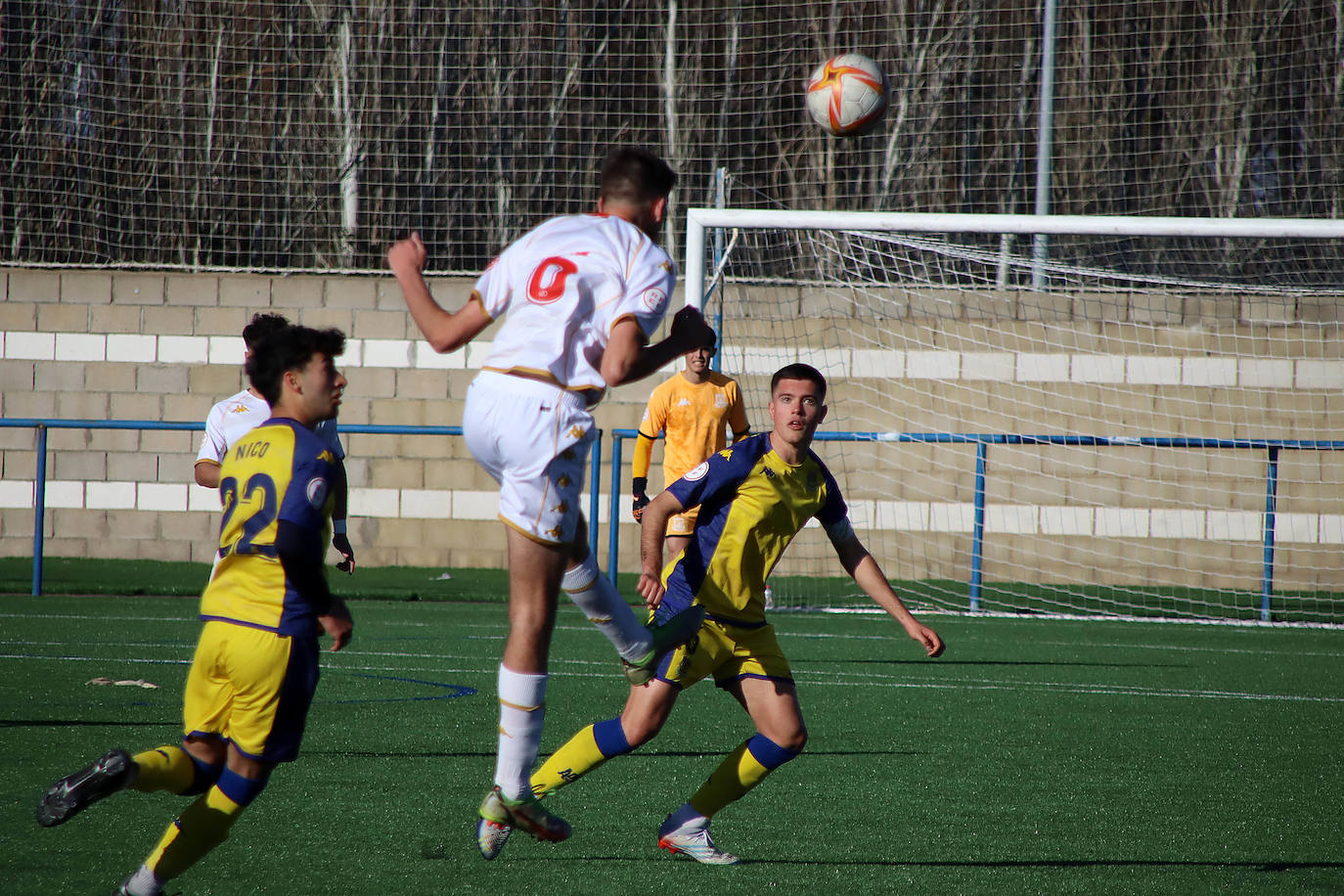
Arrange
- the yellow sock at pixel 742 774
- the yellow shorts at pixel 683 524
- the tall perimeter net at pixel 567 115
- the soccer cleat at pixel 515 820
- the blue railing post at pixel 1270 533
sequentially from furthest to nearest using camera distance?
the tall perimeter net at pixel 567 115 < the blue railing post at pixel 1270 533 < the yellow shorts at pixel 683 524 < the yellow sock at pixel 742 774 < the soccer cleat at pixel 515 820

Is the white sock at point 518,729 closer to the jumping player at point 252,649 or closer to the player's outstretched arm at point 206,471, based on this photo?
the jumping player at point 252,649

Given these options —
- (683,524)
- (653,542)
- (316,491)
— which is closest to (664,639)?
(653,542)

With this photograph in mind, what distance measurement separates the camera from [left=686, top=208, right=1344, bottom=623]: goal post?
12953mm

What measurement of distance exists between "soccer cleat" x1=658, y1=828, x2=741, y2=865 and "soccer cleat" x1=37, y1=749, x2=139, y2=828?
160cm

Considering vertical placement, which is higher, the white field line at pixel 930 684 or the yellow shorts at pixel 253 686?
the yellow shorts at pixel 253 686

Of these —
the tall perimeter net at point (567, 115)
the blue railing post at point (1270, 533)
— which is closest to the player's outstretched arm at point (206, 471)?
the tall perimeter net at point (567, 115)

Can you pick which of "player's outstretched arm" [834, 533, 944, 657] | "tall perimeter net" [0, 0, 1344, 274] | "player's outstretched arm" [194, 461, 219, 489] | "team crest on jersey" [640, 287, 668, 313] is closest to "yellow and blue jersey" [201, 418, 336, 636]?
"team crest on jersey" [640, 287, 668, 313]

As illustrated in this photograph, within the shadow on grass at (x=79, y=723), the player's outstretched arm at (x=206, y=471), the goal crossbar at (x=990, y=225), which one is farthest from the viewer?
the goal crossbar at (x=990, y=225)

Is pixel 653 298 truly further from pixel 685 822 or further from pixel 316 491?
pixel 685 822

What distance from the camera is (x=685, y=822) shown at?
3893 millimetres

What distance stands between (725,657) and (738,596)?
20 cm

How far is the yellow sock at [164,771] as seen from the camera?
10.2 ft

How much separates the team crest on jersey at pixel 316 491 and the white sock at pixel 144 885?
3.20 ft

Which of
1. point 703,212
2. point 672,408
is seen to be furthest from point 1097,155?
point 672,408
